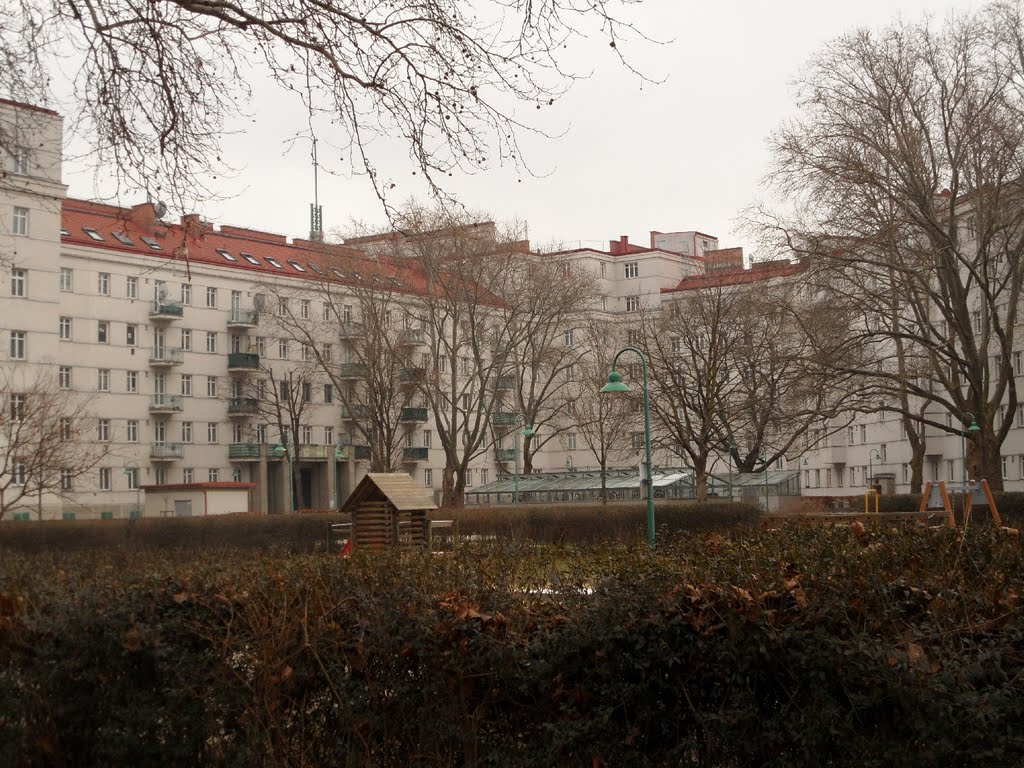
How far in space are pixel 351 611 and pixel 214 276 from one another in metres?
68.9

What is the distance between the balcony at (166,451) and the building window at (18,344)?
10.7 m

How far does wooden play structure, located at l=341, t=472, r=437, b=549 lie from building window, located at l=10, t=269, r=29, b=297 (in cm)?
3901

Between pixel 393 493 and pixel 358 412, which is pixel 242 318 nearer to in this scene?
pixel 358 412

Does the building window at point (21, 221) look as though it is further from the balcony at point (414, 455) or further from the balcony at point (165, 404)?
the balcony at point (414, 455)

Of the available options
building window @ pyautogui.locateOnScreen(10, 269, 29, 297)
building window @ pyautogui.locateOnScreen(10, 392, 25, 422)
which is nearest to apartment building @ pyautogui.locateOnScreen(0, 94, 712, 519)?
building window @ pyautogui.locateOnScreen(10, 269, 29, 297)

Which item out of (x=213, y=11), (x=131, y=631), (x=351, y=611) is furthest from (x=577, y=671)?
(x=213, y=11)

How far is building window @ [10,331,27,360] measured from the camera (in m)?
59.3

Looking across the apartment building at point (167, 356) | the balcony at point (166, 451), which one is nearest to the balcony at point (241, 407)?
the apartment building at point (167, 356)

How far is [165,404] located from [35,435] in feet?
68.1

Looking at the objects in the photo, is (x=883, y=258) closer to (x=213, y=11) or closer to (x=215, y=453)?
(x=213, y=11)

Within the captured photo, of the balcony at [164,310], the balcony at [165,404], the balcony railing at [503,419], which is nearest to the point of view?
the balcony at [165,404]

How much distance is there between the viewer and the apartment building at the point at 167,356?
6066 cm

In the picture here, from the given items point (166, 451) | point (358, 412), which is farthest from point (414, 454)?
point (358, 412)

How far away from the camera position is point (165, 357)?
70.2 metres
